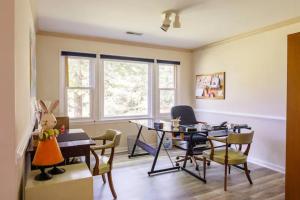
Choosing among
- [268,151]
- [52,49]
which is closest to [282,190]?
[268,151]

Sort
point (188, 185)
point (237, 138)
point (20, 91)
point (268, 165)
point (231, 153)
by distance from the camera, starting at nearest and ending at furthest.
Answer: point (20, 91) → point (237, 138) → point (188, 185) → point (231, 153) → point (268, 165)

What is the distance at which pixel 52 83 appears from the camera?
4.01m

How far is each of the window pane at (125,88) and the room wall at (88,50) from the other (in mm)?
260

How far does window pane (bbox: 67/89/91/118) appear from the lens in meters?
4.24

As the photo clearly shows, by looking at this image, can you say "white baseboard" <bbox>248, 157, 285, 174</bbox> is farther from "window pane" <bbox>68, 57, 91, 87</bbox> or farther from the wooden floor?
"window pane" <bbox>68, 57, 91, 87</bbox>

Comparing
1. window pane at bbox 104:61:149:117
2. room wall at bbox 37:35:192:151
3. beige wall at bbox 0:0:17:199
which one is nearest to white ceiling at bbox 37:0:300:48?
room wall at bbox 37:35:192:151

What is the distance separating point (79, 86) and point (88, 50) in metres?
0.73

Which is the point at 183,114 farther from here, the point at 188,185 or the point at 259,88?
the point at 188,185

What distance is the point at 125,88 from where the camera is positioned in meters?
4.79

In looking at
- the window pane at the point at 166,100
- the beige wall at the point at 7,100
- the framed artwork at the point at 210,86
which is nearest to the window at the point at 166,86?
the window pane at the point at 166,100

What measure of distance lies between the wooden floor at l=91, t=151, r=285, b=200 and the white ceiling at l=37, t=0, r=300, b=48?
7.80 feet

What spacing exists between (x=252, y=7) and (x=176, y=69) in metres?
2.64

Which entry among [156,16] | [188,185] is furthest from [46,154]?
[156,16]

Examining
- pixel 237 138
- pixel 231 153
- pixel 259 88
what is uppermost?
pixel 259 88
